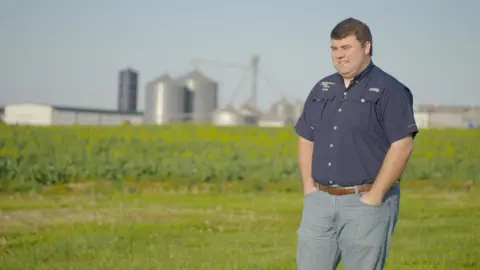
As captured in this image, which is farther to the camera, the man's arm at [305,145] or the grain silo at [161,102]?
the grain silo at [161,102]

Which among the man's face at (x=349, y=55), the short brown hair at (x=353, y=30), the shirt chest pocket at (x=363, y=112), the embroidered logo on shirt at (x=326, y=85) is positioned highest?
the short brown hair at (x=353, y=30)

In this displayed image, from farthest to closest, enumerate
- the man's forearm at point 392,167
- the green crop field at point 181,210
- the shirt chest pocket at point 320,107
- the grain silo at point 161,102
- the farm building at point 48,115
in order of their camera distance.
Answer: the grain silo at point 161,102, the farm building at point 48,115, the green crop field at point 181,210, the shirt chest pocket at point 320,107, the man's forearm at point 392,167

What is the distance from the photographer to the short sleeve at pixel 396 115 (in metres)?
4.28

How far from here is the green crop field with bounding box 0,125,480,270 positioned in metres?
8.45

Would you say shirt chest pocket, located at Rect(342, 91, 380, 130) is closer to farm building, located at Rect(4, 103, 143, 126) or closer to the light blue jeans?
the light blue jeans

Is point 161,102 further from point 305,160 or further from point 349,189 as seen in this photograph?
point 349,189

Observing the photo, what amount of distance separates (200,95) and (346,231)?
91105 millimetres

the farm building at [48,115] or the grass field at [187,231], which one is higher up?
the grass field at [187,231]

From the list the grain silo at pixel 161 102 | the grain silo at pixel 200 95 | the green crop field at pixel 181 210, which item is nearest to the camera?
the green crop field at pixel 181 210

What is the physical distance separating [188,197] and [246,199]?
1.25 m

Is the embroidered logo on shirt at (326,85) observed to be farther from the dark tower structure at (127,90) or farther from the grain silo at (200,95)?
the dark tower structure at (127,90)

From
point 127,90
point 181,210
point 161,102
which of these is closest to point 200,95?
point 161,102

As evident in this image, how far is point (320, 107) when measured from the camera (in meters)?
4.50

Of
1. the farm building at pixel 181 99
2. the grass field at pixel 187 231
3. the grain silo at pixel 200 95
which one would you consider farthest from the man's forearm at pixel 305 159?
the grain silo at pixel 200 95
